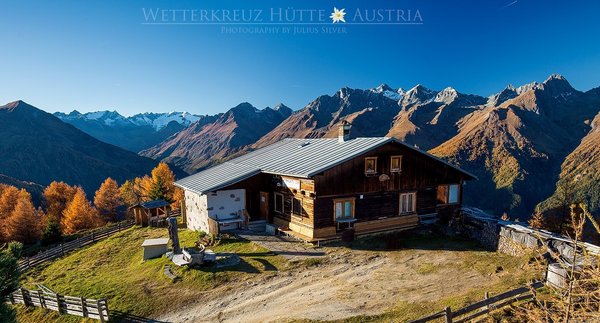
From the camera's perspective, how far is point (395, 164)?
26.8 meters

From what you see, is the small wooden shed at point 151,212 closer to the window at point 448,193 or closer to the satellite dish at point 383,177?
the satellite dish at point 383,177

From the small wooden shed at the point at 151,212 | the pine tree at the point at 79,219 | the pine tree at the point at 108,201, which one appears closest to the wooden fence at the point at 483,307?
the small wooden shed at the point at 151,212

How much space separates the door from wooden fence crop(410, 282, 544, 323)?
17876 mm

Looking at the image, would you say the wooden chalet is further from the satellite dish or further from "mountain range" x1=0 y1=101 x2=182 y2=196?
"mountain range" x1=0 y1=101 x2=182 y2=196

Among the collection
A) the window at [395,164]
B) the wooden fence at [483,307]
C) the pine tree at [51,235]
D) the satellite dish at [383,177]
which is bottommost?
the pine tree at [51,235]

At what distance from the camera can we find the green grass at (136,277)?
1759 cm

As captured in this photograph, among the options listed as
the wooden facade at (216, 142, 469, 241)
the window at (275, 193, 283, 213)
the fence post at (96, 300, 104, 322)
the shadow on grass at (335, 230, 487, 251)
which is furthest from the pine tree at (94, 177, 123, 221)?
the shadow on grass at (335, 230, 487, 251)

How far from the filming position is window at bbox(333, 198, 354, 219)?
2467 cm

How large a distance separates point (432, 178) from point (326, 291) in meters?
15.9

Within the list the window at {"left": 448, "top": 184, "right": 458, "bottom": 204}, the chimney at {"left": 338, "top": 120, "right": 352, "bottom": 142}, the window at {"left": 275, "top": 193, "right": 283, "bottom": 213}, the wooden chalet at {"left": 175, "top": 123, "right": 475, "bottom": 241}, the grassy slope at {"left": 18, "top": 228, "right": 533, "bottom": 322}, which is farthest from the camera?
the chimney at {"left": 338, "top": 120, "right": 352, "bottom": 142}

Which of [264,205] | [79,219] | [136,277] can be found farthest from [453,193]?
[79,219]

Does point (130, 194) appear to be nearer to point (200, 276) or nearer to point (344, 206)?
point (200, 276)

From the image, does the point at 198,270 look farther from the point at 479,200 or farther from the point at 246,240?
the point at 479,200

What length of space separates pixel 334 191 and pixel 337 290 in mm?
8549
